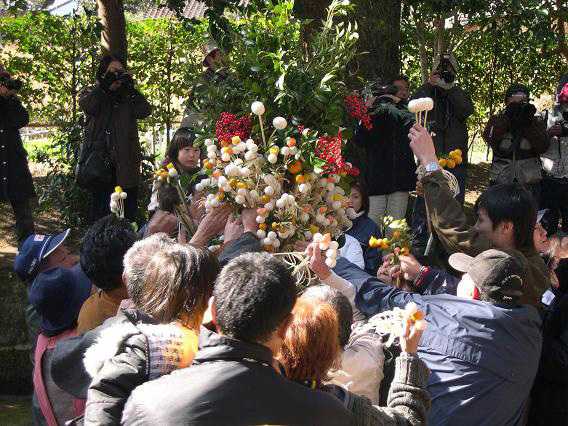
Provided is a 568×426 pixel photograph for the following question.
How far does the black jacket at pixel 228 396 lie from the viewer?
2037 millimetres

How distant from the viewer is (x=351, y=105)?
12.0 ft

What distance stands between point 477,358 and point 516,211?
89cm

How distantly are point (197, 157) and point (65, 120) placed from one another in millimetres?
3848

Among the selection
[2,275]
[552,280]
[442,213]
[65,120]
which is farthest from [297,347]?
[65,120]

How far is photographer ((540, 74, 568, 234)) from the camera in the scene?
7414mm

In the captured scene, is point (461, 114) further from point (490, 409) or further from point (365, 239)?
point (490, 409)

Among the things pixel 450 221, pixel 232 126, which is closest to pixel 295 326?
pixel 232 126

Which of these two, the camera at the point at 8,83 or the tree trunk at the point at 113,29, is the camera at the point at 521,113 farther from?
the camera at the point at 8,83

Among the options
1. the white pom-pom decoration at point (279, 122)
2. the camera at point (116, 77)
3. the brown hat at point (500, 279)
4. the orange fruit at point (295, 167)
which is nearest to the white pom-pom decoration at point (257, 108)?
the white pom-pom decoration at point (279, 122)

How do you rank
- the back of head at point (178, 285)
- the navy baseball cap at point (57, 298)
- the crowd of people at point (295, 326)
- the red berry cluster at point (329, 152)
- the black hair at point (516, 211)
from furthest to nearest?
the black hair at point (516, 211)
the red berry cluster at point (329, 152)
the navy baseball cap at point (57, 298)
the back of head at point (178, 285)
the crowd of people at point (295, 326)

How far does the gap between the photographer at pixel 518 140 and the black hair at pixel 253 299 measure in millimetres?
5370

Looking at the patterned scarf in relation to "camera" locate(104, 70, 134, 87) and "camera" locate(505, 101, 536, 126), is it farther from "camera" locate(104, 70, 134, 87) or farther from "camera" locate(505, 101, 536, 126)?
"camera" locate(505, 101, 536, 126)

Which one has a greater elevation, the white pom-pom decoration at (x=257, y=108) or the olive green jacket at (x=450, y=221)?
the white pom-pom decoration at (x=257, y=108)

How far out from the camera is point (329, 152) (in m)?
3.44
